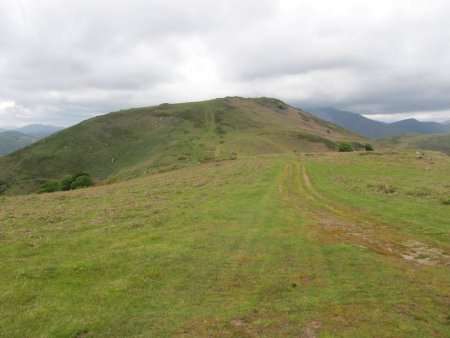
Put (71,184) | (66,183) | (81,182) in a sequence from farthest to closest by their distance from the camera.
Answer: (66,183) → (71,184) → (81,182)

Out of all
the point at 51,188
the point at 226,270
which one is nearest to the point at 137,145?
the point at 51,188

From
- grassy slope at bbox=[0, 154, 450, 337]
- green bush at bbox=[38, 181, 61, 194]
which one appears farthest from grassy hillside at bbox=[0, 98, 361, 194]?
grassy slope at bbox=[0, 154, 450, 337]

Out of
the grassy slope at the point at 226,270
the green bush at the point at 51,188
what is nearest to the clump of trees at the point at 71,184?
the green bush at the point at 51,188

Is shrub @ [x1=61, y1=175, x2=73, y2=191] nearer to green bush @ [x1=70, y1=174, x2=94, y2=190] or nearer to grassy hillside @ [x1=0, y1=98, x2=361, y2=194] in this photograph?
green bush @ [x1=70, y1=174, x2=94, y2=190]

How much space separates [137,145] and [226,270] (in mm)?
149633

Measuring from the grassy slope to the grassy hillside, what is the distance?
76231 millimetres

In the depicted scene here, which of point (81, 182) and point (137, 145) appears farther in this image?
point (137, 145)

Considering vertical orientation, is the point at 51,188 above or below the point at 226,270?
below

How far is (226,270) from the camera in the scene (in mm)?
20297

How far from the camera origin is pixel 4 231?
29.2 m

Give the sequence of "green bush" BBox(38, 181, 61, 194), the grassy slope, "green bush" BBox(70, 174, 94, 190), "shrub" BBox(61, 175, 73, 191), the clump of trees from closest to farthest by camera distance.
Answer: the grassy slope → "green bush" BBox(70, 174, 94, 190) → the clump of trees → "shrub" BBox(61, 175, 73, 191) → "green bush" BBox(38, 181, 61, 194)

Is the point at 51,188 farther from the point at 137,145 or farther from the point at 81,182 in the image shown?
the point at 137,145

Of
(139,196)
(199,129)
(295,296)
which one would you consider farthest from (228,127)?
(295,296)

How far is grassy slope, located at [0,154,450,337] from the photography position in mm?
14562
